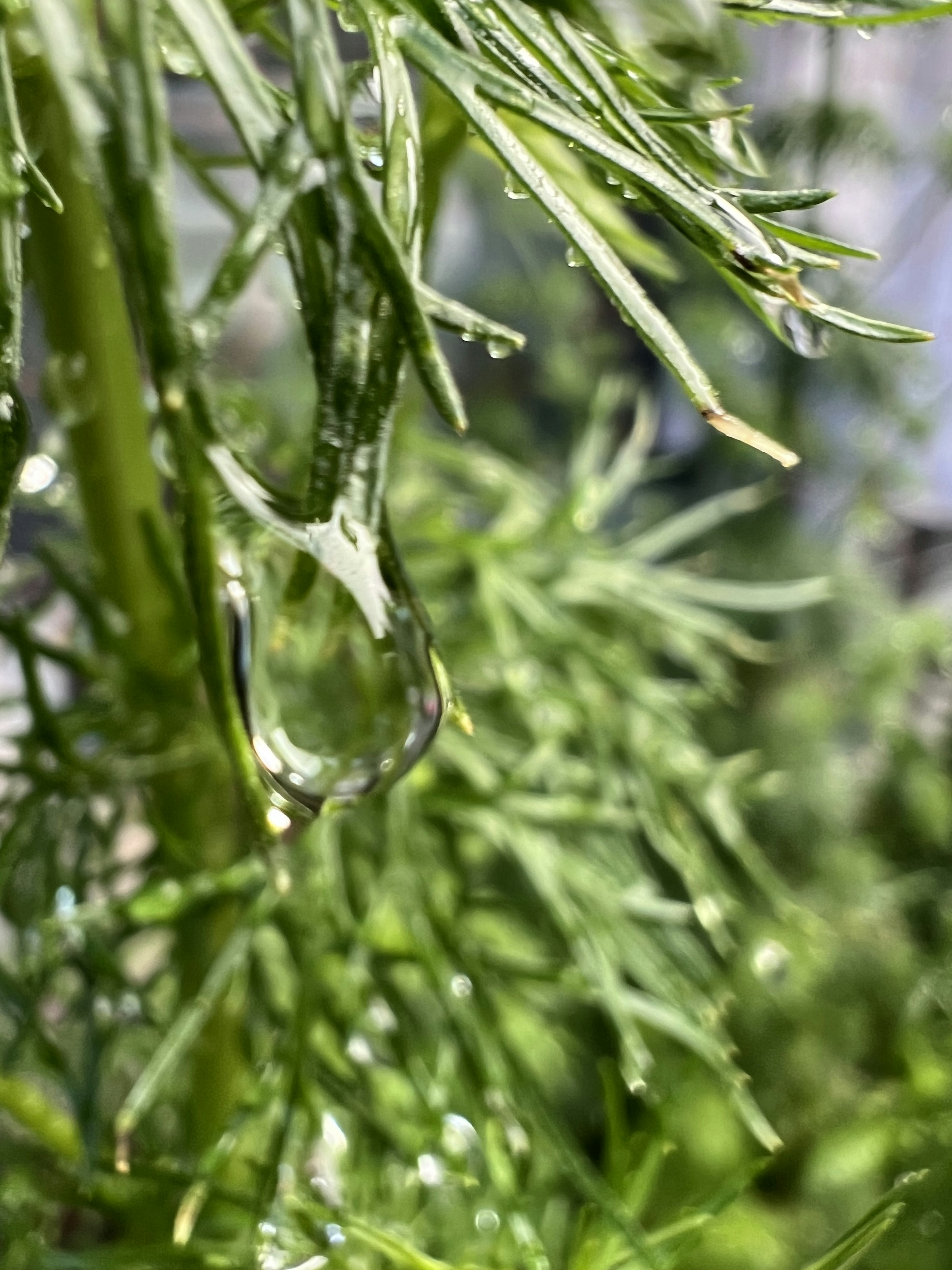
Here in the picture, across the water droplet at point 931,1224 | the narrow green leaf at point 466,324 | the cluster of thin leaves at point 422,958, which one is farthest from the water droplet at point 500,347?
the water droplet at point 931,1224

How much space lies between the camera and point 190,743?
1.21ft

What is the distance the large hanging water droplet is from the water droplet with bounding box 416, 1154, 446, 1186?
0.64 ft

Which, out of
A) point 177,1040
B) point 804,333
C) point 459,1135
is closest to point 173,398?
point 804,333

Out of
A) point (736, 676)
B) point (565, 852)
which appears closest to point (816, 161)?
point (736, 676)

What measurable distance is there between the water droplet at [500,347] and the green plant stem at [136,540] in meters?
0.08

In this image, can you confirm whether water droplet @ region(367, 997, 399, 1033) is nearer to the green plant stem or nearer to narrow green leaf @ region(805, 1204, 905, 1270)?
the green plant stem

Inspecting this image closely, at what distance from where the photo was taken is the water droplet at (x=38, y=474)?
394 millimetres

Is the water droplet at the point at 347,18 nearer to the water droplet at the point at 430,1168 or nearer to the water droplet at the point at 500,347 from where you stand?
the water droplet at the point at 500,347

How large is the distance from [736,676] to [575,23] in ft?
2.54

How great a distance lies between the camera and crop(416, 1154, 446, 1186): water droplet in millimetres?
361

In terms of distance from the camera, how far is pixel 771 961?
1.71 ft

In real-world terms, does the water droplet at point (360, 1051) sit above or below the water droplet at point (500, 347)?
below

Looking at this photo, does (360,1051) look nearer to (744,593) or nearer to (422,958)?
(422,958)

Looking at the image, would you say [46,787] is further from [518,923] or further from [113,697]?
[518,923]
